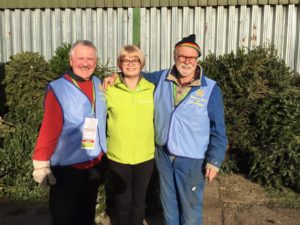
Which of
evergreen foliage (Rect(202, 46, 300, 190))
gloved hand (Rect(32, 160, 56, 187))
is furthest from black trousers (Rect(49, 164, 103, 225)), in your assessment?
evergreen foliage (Rect(202, 46, 300, 190))

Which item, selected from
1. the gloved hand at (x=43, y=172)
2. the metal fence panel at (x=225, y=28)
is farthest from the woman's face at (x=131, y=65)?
the metal fence panel at (x=225, y=28)

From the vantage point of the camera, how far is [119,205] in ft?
12.3

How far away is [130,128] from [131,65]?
0.52 metres

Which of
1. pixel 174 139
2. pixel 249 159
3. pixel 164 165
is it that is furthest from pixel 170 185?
pixel 249 159

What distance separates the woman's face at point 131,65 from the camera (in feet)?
11.4

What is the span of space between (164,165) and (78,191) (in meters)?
0.78

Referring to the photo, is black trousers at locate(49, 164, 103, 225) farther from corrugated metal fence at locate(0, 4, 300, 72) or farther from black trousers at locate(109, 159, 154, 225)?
corrugated metal fence at locate(0, 4, 300, 72)

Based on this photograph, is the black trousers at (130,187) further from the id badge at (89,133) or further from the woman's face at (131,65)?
the woman's face at (131,65)

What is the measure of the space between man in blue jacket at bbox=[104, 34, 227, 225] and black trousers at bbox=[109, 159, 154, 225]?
17 cm

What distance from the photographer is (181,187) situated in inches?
141

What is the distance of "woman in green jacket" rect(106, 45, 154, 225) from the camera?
3.50 meters

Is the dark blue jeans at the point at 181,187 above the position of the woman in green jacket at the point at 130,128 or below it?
below

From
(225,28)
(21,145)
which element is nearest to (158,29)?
(225,28)

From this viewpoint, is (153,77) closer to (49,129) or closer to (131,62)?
(131,62)
